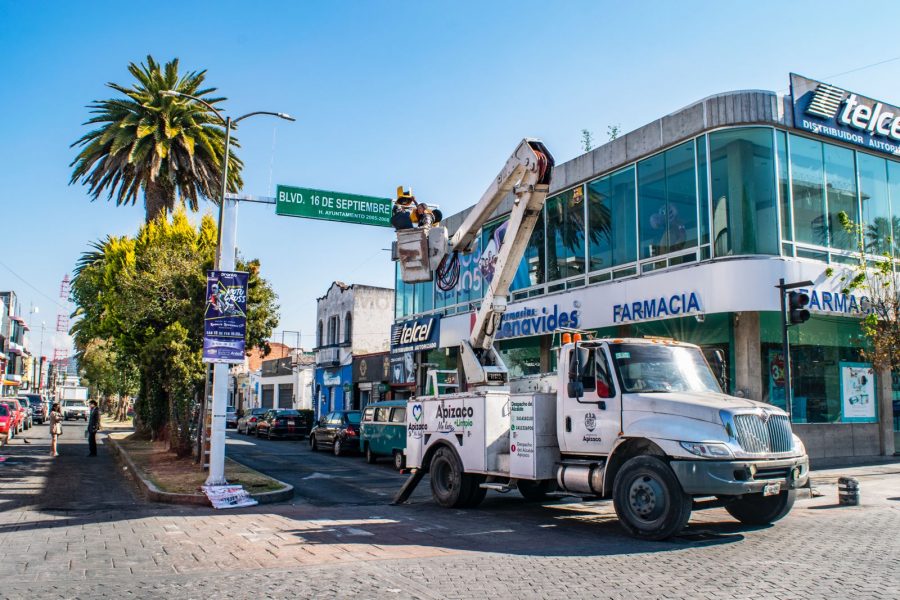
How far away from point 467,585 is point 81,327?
36.0 metres

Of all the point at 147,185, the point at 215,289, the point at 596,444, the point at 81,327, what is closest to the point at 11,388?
the point at 81,327

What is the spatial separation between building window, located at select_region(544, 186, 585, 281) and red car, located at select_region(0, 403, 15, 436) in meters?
21.8

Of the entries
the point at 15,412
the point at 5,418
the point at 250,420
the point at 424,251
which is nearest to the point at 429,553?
the point at 424,251

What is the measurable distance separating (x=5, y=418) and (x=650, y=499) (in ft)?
92.6

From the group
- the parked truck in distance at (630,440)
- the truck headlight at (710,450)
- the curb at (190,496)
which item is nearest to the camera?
the truck headlight at (710,450)

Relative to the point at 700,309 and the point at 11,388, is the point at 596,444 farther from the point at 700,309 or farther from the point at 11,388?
the point at 11,388

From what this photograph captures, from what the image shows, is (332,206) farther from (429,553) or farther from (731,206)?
(429,553)

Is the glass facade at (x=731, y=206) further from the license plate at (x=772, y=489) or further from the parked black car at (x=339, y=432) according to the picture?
the license plate at (x=772, y=489)

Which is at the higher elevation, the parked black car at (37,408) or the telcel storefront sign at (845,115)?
the telcel storefront sign at (845,115)

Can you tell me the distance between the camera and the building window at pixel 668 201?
19.4 meters

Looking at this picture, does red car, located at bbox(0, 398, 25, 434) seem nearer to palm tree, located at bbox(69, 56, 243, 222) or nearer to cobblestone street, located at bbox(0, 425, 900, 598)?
palm tree, located at bbox(69, 56, 243, 222)

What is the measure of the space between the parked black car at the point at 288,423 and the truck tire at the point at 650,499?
88.6ft

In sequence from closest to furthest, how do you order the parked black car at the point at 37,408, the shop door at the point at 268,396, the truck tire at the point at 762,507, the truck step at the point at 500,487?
the truck tire at the point at 762,507 → the truck step at the point at 500,487 → the parked black car at the point at 37,408 → the shop door at the point at 268,396

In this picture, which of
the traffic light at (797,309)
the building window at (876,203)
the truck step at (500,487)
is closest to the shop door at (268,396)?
the building window at (876,203)
